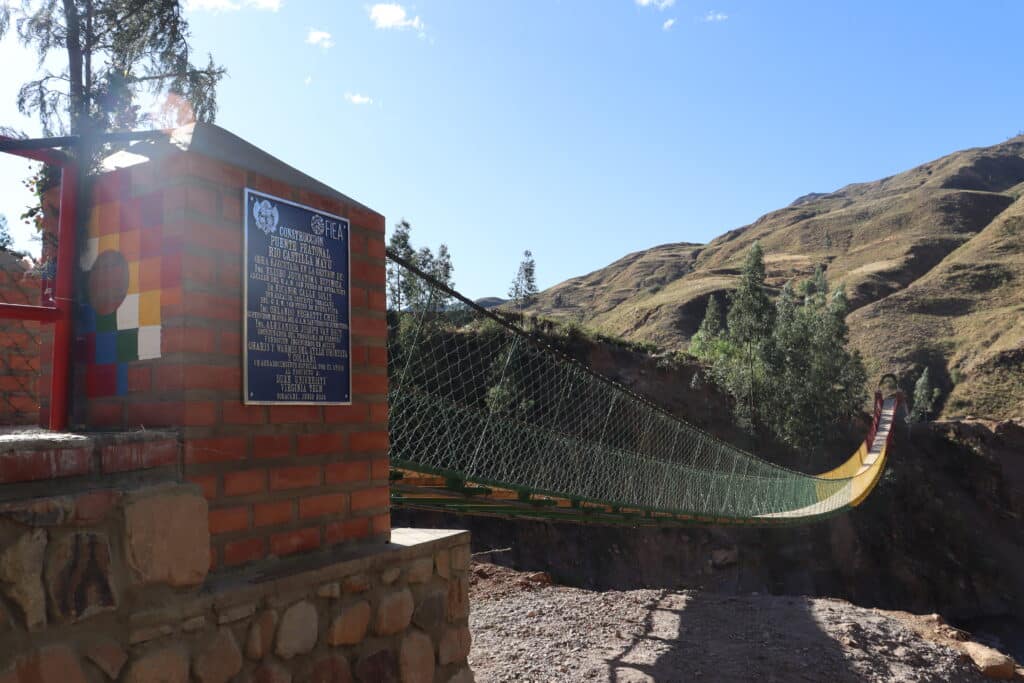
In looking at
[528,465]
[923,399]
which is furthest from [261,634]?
[923,399]

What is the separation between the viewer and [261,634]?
140 centimetres

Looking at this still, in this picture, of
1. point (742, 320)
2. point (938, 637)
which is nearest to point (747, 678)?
point (938, 637)

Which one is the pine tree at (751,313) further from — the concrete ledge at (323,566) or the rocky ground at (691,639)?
the concrete ledge at (323,566)

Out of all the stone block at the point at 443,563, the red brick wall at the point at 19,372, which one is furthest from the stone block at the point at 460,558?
the red brick wall at the point at 19,372

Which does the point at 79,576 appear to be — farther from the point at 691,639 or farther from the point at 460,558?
the point at 691,639

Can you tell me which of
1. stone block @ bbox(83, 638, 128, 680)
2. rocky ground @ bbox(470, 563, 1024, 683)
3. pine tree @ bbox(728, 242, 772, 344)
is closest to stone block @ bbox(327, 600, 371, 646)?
stone block @ bbox(83, 638, 128, 680)

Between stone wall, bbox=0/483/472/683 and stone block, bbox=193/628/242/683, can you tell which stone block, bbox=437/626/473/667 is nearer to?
stone wall, bbox=0/483/472/683

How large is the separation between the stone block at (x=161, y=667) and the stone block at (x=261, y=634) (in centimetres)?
14

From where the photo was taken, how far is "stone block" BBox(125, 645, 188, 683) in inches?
46.6

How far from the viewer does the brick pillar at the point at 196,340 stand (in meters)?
1.35

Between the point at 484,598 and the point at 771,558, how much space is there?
11394 mm

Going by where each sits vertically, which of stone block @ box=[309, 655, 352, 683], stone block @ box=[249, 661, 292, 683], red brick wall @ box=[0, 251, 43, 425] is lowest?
stone block @ box=[309, 655, 352, 683]

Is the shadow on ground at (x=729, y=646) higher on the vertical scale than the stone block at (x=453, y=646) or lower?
lower

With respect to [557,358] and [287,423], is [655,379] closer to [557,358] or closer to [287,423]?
[557,358]
